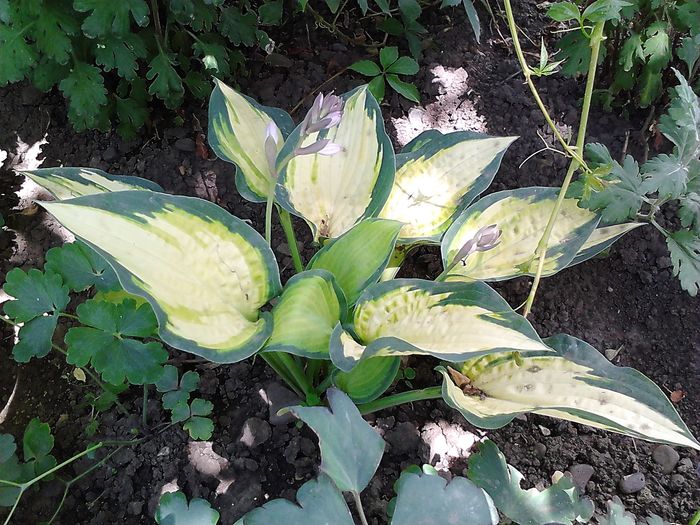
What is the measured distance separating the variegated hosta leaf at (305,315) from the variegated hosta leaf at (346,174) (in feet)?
0.64

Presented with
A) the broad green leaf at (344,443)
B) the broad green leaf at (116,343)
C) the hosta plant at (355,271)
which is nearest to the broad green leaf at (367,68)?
the hosta plant at (355,271)

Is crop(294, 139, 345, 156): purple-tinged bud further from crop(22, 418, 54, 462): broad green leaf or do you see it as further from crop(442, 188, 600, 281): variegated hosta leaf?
crop(22, 418, 54, 462): broad green leaf

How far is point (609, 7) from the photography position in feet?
2.73

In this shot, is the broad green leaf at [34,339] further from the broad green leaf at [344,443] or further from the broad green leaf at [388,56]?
the broad green leaf at [388,56]

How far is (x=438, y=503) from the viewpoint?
729mm

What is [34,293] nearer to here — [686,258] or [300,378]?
[300,378]

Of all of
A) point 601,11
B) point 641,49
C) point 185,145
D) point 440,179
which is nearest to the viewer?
point 601,11

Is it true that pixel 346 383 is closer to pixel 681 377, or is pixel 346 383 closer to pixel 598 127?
pixel 681 377

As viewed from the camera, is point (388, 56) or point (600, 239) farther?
point (388, 56)

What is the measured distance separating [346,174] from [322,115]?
0.25m

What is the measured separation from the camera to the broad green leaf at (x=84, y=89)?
1242mm

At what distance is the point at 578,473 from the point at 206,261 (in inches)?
31.1

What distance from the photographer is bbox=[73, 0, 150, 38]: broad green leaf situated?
1124 mm

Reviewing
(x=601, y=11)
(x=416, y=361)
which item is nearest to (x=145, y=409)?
(x=416, y=361)
